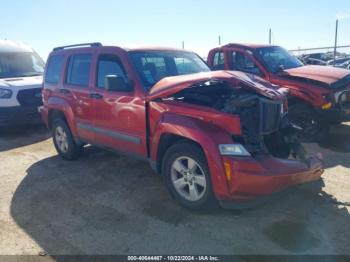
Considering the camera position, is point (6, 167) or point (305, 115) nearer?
point (6, 167)

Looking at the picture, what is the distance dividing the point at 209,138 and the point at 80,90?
271 cm

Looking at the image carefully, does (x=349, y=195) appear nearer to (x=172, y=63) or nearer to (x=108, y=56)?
(x=172, y=63)

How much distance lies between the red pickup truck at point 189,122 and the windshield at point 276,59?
2.45m

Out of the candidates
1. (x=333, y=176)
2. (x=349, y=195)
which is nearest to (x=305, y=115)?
(x=333, y=176)

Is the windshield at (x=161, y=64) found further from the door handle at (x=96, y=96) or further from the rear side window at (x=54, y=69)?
the rear side window at (x=54, y=69)

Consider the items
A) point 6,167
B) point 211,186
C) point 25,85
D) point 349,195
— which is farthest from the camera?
point 25,85

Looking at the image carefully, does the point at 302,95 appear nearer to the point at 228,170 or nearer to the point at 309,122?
the point at 309,122

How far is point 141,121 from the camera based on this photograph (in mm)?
4367

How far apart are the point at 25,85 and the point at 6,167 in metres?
2.97

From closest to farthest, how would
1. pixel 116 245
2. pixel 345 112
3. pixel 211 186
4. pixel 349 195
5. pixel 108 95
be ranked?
pixel 116 245
pixel 211 186
pixel 349 195
pixel 108 95
pixel 345 112

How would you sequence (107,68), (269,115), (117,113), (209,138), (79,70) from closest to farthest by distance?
(209,138) < (269,115) < (117,113) < (107,68) < (79,70)

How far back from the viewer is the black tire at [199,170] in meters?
3.63

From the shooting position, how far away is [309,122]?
6.68 m

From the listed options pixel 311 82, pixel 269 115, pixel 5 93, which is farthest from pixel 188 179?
pixel 5 93
